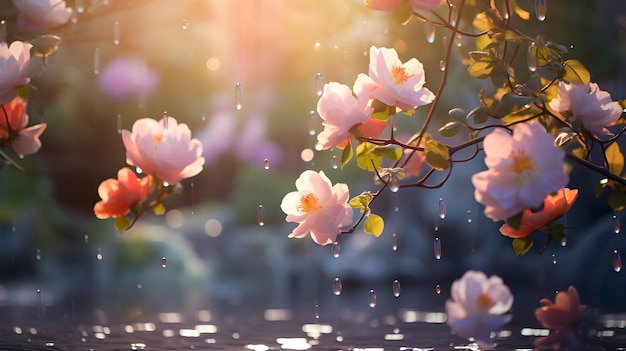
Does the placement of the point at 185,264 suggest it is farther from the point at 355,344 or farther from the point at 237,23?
the point at 355,344

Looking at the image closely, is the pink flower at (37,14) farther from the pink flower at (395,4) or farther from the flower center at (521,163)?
the flower center at (521,163)

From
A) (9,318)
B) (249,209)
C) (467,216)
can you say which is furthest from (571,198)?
(249,209)

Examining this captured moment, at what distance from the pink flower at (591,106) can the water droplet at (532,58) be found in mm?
118

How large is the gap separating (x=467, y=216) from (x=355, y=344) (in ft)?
15.2

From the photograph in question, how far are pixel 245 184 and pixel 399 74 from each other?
21.7ft

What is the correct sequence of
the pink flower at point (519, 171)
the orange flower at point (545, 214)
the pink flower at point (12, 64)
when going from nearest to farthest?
1. the pink flower at point (519, 171)
2. the orange flower at point (545, 214)
3. the pink flower at point (12, 64)

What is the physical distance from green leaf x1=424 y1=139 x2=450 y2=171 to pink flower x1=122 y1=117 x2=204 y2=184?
1.37 feet

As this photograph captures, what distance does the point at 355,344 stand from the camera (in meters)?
1.97

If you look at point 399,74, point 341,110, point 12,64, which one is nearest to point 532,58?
point 399,74

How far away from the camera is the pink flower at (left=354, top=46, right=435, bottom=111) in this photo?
4.48ft

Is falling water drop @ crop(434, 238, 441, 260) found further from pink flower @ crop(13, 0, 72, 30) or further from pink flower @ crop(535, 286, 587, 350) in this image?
pink flower @ crop(13, 0, 72, 30)

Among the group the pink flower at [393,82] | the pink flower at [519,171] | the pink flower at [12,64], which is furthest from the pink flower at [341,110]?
the pink flower at [12,64]

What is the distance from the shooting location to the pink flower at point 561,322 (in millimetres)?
1899

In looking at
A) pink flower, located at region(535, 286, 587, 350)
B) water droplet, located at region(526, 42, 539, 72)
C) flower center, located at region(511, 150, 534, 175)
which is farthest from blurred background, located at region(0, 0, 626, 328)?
flower center, located at region(511, 150, 534, 175)
